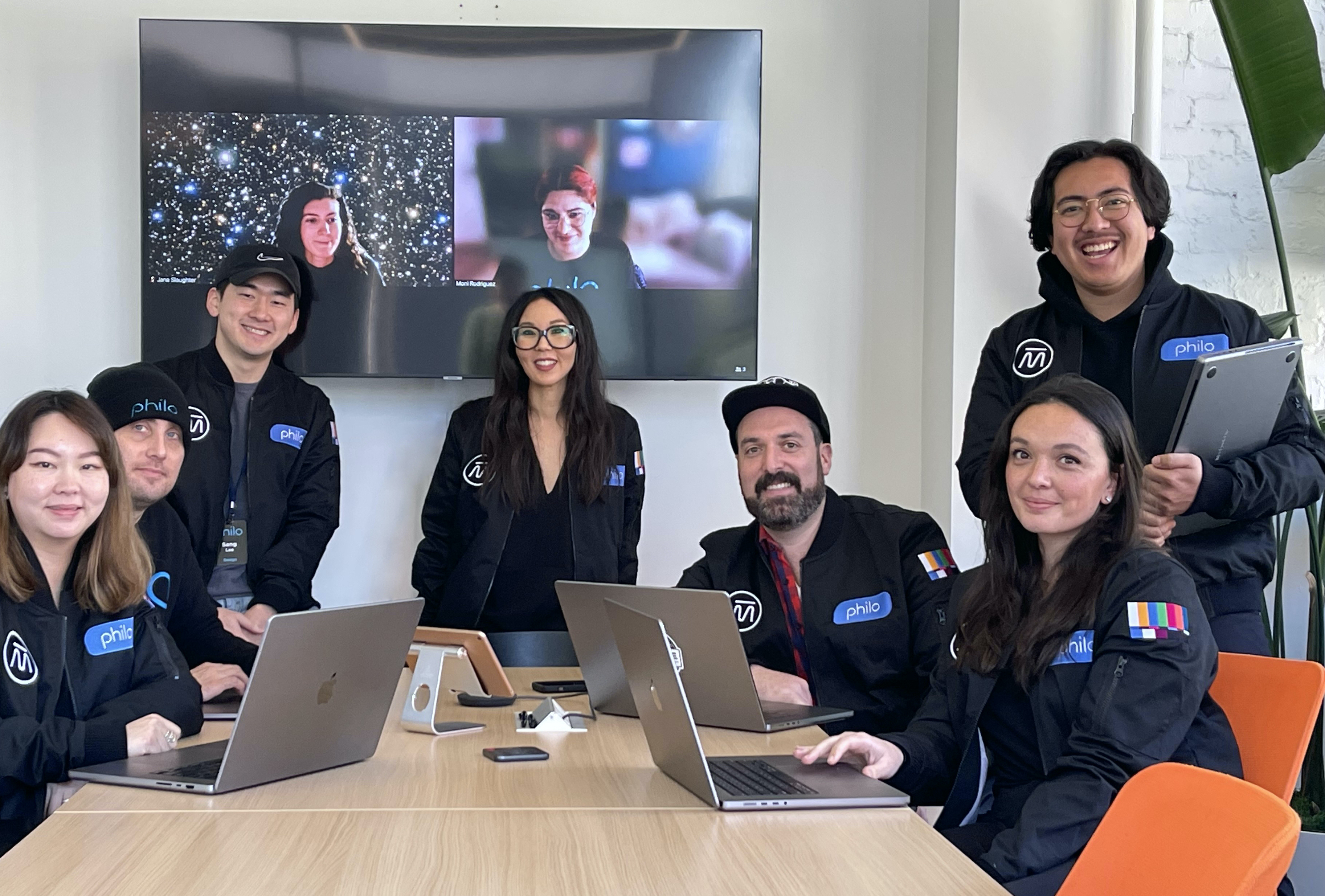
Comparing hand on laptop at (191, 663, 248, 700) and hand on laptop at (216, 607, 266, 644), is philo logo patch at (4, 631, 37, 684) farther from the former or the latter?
hand on laptop at (216, 607, 266, 644)

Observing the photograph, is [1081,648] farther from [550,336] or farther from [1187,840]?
[550,336]

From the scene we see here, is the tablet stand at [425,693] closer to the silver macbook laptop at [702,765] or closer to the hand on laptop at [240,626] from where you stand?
Result: the silver macbook laptop at [702,765]

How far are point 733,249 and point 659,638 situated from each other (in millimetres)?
2715

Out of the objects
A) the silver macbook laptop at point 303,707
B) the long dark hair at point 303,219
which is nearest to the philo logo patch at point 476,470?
the long dark hair at point 303,219

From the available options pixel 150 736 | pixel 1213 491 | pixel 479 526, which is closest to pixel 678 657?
pixel 150 736

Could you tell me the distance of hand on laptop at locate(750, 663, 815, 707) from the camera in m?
2.62

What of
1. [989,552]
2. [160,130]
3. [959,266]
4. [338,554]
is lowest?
[338,554]

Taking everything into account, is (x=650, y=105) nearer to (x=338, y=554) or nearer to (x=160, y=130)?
(x=160, y=130)

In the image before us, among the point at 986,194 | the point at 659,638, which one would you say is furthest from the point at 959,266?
the point at 659,638

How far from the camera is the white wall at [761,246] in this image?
4402 mm

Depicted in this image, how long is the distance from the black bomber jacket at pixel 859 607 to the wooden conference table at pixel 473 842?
84cm

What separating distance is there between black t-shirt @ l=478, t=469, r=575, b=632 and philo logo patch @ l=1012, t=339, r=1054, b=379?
139cm

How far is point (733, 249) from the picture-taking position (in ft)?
14.3

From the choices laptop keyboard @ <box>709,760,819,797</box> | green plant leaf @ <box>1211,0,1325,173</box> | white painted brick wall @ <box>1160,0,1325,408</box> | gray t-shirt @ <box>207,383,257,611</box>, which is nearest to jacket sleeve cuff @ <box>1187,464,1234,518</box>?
laptop keyboard @ <box>709,760,819,797</box>
